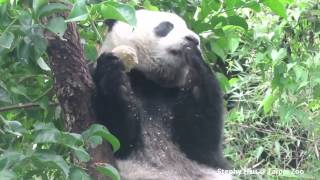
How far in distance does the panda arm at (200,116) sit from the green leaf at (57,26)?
107 cm

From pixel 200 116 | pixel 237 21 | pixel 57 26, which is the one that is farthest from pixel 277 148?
pixel 57 26

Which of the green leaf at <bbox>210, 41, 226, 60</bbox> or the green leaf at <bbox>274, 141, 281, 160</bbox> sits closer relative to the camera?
the green leaf at <bbox>210, 41, 226, 60</bbox>

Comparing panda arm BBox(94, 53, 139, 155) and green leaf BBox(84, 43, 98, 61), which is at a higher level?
green leaf BBox(84, 43, 98, 61)

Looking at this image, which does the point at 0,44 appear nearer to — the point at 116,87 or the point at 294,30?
the point at 116,87

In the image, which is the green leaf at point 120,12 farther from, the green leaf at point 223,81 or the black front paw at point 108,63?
the green leaf at point 223,81

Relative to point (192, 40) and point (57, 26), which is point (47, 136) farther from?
point (192, 40)

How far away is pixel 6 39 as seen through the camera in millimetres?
1871

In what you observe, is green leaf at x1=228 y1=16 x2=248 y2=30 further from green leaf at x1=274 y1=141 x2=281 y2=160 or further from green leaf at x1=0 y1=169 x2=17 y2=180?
green leaf at x1=274 y1=141 x2=281 y2=160

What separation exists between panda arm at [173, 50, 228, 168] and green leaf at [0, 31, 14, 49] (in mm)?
1116

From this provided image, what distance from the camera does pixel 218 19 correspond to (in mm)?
2689

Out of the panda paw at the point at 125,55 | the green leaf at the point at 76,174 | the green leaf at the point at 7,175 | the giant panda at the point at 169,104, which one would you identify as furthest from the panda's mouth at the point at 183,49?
the green leaf at the point at 7,175

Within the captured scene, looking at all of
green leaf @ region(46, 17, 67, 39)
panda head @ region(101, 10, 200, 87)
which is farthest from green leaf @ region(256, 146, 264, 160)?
green leaf @ region(46, 17, 67, 39)

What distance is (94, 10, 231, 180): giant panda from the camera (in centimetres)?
280

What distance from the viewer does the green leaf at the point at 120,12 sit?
1.69 m
